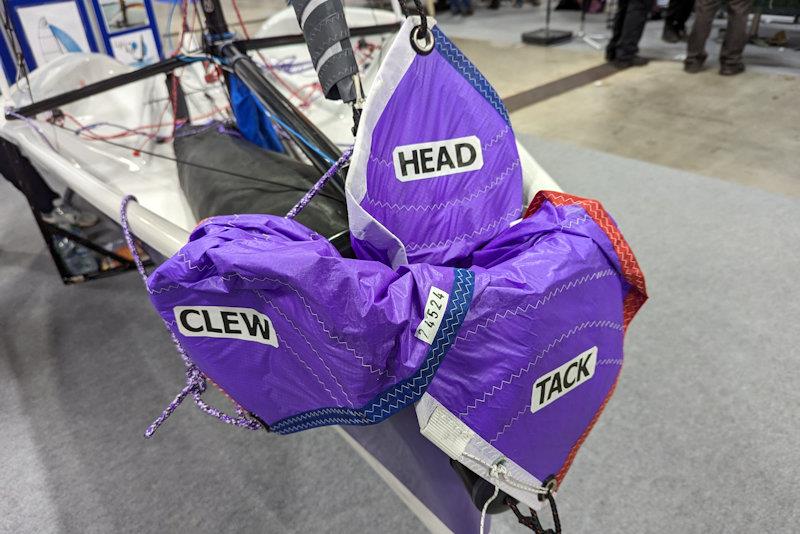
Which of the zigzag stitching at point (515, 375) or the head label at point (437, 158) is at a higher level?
the head label at point (437, 158)

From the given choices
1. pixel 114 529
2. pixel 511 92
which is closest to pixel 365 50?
pixel 511 92

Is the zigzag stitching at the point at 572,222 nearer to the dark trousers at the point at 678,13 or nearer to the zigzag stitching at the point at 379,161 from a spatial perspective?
the zigzag stitching at the point at 379,161

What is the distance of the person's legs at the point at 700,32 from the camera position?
11.3 feet

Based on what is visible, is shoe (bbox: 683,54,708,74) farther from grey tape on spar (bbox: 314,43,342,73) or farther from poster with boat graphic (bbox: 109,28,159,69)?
grey tape on spar (bbox: 314,43,342,73)

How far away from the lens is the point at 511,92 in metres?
3.70

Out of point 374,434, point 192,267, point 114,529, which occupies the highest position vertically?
point 192,267

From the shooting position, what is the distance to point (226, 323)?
0.76 metres

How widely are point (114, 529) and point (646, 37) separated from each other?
4.81m

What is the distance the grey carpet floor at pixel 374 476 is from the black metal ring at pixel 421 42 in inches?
36.6

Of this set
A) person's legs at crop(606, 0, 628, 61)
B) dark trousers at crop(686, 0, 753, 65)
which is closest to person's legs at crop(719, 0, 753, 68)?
dark trousers at crop(686, 0, 753, 65)

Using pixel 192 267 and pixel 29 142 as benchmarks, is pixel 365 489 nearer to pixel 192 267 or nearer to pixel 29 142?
pixel 192 267

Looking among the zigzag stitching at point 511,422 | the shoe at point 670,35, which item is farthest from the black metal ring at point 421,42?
the shoe at point 670,35

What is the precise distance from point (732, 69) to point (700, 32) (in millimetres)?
301

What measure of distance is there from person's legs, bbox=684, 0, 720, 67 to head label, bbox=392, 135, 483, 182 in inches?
131
